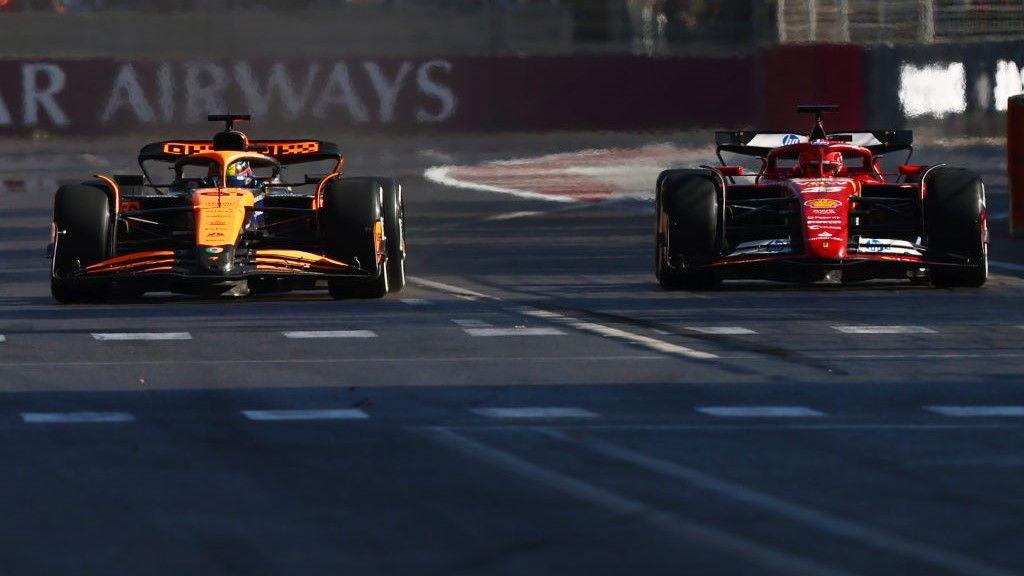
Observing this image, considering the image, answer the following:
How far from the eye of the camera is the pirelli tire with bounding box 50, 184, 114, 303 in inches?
591

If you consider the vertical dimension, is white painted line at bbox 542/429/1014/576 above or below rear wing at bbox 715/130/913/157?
below

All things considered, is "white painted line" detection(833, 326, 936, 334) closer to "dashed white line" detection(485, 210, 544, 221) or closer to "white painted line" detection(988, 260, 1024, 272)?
"white painted line" detection(988, 260, 1024, 272)

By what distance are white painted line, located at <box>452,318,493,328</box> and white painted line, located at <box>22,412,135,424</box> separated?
4011 millimetres

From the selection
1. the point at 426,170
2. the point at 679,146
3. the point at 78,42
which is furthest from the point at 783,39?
the point at 78,42

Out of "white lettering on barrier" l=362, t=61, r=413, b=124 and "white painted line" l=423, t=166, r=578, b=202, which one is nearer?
"white painted line" l=423, t=166, r=578, b=202

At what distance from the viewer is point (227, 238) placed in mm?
14891

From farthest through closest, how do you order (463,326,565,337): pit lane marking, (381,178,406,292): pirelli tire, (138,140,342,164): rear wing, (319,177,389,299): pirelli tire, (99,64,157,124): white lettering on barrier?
(99,64,157,124): white lettering on barrier
(138,140,342,164): rear wing
(381,178,406,292): pirelli tire
(319,177,389,299): pirelli tire
(463,326,565,337): pit lane marking

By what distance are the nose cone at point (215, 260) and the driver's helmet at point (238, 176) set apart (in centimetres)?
117

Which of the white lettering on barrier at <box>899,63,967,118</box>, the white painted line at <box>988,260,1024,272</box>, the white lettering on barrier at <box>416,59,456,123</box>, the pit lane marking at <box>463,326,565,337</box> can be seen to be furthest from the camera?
the white lettering on barrier at <box>416,59,456,123</box>

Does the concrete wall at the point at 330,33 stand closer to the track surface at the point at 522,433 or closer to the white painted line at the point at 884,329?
the track surface at the point at 522,433

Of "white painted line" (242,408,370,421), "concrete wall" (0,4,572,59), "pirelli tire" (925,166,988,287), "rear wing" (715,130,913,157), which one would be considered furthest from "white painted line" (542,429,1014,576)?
"concrete wall" (0,4,572,59)

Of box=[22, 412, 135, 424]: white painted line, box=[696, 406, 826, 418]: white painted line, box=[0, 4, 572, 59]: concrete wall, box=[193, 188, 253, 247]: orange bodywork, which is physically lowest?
box=[696, 406, 826, 418]: white painted line

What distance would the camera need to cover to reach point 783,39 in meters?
39.4

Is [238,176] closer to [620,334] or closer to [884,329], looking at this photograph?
[620,334]
